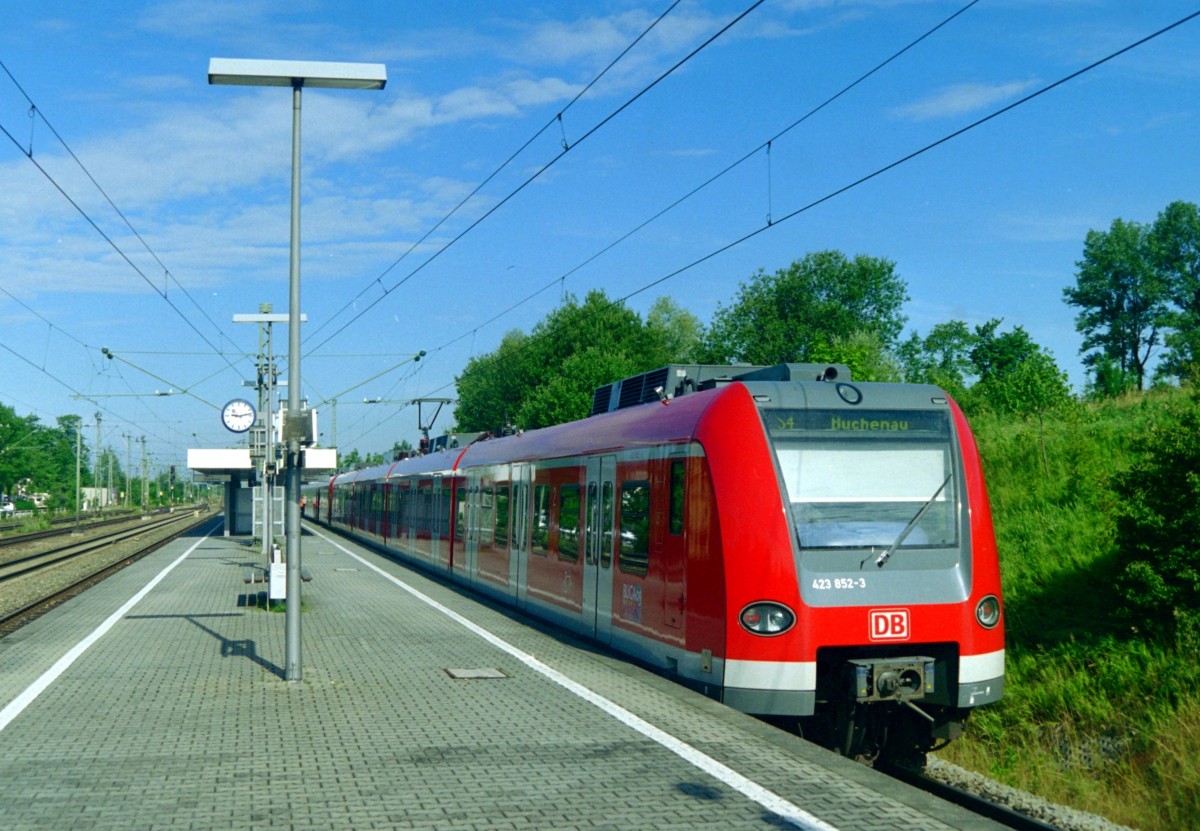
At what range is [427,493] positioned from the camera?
29.7 m

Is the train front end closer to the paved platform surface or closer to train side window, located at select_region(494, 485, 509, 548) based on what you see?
the paved platform surface

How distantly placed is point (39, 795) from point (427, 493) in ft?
73.9

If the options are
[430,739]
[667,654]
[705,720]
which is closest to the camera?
[430,739]

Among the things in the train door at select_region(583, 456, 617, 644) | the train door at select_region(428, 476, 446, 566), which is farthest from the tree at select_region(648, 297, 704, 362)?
the train door at select_region(583, 456, 617, 644)

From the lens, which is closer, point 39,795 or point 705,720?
point 39,795

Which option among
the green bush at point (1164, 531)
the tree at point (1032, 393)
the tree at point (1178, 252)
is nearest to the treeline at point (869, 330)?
the tree at point (1178, 252)

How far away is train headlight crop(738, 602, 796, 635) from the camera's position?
31.7 ft

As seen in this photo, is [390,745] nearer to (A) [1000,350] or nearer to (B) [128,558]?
(B) [128,558]

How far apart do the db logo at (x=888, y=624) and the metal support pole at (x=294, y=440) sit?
17.1 ft

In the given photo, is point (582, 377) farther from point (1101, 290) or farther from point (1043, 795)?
point (1043, 795)

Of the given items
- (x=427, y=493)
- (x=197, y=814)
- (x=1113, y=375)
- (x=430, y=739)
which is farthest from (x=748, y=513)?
(x=1113, y=375)

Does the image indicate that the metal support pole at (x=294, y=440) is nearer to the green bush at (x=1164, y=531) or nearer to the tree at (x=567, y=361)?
the green bush at (x=1164, y=531)

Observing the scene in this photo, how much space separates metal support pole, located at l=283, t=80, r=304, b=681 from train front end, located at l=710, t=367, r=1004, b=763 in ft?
13.7

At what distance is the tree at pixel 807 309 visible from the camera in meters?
69.8
